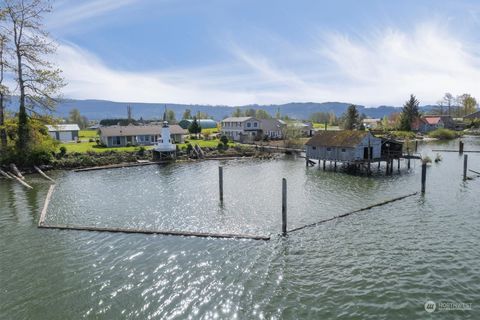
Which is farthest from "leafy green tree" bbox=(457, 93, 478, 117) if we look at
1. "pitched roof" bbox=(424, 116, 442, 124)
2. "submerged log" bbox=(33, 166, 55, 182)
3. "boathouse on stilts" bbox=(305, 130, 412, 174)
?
"submerged log" bbox=(33, 166, 55, 182)

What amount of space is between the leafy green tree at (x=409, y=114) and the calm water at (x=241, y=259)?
7781cm

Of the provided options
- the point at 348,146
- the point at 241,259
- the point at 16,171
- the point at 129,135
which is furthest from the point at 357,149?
the point at 129,135

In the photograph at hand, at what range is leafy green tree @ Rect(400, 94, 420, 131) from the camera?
341 feet

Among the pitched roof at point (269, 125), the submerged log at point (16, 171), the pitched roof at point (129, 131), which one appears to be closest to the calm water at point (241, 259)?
the submerged log at point (16, 171)

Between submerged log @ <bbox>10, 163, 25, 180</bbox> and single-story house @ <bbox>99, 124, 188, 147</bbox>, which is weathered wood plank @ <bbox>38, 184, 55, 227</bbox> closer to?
submerged log @ <bbox>10, 163, 25, 180</bbox>

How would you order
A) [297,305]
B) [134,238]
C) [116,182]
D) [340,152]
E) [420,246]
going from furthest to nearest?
1. [340,152]
2. [116,182]
3. [134,238]
4. [420,246]
5. [297,305]

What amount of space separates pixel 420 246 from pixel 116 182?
101ft

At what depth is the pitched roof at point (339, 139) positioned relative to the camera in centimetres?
4369

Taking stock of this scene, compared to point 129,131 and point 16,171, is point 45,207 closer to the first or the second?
point 16,171

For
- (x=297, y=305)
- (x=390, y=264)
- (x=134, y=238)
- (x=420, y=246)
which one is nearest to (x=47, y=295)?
(x=134, y=238)

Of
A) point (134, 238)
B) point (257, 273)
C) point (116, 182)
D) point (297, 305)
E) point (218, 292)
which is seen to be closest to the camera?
point (297, 305)

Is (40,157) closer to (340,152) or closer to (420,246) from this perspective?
(340,152)

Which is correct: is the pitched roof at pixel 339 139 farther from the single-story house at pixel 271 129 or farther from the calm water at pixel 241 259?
the single-story house at pixel 271 129

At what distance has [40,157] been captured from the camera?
4675 cm
